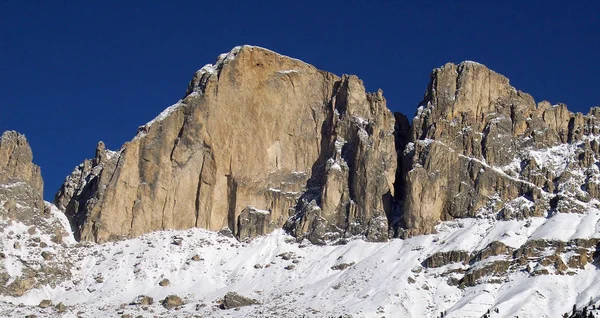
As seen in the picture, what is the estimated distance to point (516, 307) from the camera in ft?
648

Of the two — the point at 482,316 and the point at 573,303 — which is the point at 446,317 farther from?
the point at 573,303

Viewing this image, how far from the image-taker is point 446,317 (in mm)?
199000

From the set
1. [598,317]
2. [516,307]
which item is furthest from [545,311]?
[598,317]

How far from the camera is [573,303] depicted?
199000mm

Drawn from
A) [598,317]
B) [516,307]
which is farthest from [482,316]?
[598,317]

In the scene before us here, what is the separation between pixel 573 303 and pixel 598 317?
58.2 ft

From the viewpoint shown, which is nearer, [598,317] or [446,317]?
[598,317]

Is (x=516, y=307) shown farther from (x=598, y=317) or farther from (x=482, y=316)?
(x=598, y=317)

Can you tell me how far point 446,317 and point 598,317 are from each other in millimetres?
27527

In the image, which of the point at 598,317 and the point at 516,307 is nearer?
the point at 598,317

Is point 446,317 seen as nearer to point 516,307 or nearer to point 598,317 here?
point 516,307

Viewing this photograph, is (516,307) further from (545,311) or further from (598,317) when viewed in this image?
(598,317)

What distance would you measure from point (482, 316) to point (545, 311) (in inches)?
413

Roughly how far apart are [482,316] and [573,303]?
51.6 ft
